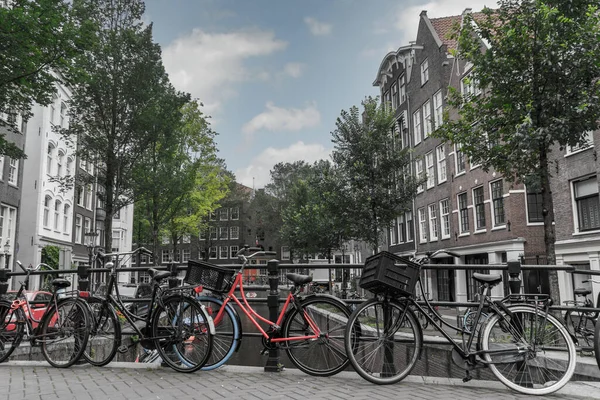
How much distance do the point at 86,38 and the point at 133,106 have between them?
7733mm

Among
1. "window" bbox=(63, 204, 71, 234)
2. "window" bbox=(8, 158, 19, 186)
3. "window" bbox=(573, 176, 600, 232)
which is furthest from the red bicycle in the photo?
"window" bbox=(63, 204, 71, 234)

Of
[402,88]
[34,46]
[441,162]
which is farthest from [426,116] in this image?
[34,46]

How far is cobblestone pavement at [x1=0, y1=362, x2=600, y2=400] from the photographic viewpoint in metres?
4.32

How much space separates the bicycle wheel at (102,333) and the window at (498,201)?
20978mm

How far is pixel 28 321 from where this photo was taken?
6215 millimetres

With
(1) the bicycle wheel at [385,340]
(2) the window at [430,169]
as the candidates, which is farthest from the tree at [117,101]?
(1) the bicycle wheel at [385,340]

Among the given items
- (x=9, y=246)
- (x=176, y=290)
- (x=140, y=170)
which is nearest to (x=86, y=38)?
(x=140, y=170)

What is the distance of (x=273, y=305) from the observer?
5398 mm

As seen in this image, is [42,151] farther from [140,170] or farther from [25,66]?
[25,66]

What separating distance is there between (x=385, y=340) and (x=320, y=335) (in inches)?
26.6

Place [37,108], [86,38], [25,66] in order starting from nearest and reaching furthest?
[25,66]
[86,38]
[37,108]

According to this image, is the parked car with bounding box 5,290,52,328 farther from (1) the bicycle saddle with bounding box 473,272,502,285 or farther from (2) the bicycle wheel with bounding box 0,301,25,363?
(1) the bicycle saddle with bounding box 473,272,502,285

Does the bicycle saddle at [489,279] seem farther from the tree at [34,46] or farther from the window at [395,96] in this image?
Answer: the window at [395,96]

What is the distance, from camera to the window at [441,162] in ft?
93.5
